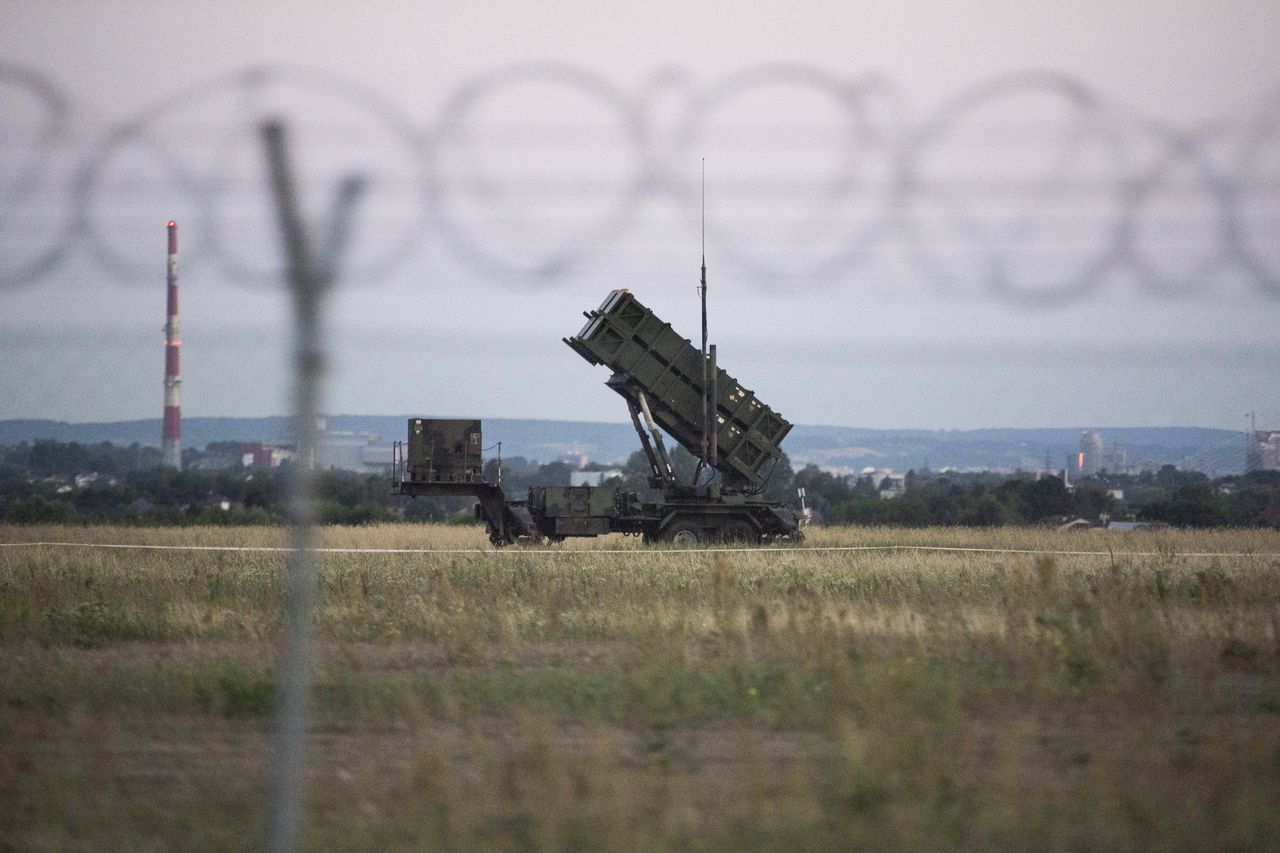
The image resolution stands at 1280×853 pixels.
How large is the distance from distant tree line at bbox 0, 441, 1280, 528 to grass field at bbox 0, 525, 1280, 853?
24.4m

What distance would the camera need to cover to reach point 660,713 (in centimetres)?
1007

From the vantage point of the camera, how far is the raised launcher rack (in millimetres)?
27594

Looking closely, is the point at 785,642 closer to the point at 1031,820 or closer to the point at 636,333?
the point at 1031,820

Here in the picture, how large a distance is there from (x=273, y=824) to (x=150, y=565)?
17.5m

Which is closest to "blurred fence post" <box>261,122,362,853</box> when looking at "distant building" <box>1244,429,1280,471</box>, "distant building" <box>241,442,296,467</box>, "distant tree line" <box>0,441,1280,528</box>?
"distant building" <box>241,442,296,467</box>

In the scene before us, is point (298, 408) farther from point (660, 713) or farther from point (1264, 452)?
point (1264, 452)

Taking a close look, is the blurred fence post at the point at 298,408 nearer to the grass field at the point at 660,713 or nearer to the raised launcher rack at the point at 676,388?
the grass field at the point at 660,713

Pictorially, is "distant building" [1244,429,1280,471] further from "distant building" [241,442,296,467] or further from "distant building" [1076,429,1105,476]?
"distant building" [241,442,296,467]

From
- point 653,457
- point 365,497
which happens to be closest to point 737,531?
point 653,457

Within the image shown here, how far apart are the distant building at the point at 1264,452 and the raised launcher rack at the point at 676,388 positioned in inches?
1032

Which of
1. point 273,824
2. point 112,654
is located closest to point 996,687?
point 273,824

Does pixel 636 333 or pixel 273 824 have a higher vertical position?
pixel 636 333

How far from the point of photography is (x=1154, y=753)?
844cm

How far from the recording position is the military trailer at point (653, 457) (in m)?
27.9
